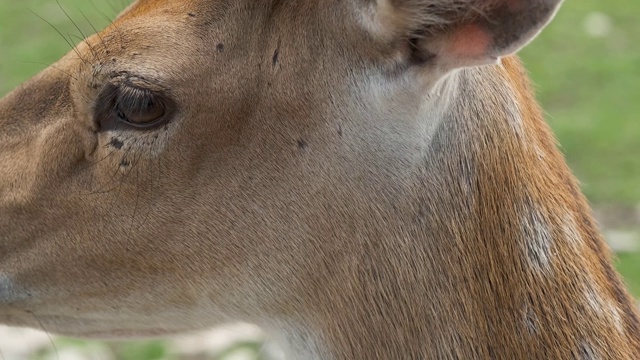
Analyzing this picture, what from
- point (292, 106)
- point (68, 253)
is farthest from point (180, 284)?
point (292, 106)

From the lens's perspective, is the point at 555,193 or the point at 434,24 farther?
the point at 555,193

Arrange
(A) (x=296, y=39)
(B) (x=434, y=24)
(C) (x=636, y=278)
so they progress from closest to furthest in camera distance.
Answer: (B) (x=434, y=24)
(A) (x=296, y=39)
(C) (x=636, y=278)

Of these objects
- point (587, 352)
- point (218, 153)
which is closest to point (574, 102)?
point (587, 352)

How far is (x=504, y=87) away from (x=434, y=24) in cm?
46

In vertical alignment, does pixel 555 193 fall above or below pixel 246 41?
below

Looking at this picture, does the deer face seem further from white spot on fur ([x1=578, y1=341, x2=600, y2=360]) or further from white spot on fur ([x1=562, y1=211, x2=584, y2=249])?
white spot on fur ([x1=578, y1=341, x2=600, y2=360])

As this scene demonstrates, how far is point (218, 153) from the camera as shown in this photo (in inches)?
130

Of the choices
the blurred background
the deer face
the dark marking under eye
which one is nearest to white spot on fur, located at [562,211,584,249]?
the deer face

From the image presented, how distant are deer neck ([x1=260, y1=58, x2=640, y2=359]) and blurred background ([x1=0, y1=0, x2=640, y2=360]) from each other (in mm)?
2720

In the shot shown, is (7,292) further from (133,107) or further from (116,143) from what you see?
(133,107)

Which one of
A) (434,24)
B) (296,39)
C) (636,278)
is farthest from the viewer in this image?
(636,278)

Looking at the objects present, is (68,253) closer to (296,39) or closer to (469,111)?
(296,39)

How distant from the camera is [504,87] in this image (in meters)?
3.38

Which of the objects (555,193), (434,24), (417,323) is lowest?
(417,323)
